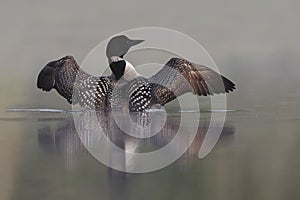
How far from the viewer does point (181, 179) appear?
2465 mm

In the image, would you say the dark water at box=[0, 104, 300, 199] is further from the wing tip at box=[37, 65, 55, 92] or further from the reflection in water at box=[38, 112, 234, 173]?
the wing tip at box=[37, 65, 55, 92]

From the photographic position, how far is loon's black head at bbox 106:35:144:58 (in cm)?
429

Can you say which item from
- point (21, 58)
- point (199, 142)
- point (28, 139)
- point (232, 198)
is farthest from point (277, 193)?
point (21, 58)

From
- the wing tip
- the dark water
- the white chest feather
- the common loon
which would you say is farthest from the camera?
the wing tip

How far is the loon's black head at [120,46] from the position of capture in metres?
4.29

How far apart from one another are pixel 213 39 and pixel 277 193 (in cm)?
288

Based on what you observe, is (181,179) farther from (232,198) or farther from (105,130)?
(105,130)

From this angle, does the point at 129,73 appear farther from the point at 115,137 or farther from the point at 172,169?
the point at 172,169

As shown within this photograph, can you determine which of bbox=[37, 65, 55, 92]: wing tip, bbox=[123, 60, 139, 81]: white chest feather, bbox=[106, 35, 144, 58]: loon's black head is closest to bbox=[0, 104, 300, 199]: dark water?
bbox=[123, 60, 139, 81]: white chest feather

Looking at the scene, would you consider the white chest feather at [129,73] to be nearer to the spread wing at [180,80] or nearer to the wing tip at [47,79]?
the spread wing at [180,80]

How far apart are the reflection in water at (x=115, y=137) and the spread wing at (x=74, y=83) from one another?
4.0 inches

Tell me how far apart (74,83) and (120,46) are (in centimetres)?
36

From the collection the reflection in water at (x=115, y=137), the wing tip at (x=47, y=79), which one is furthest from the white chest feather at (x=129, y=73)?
the wing tip at (x=47, y=79)

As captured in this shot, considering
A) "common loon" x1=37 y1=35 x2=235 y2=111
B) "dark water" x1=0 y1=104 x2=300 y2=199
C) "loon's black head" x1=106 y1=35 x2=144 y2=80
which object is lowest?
"dark water" x1=0 y1=104 x2=300 y2=199
